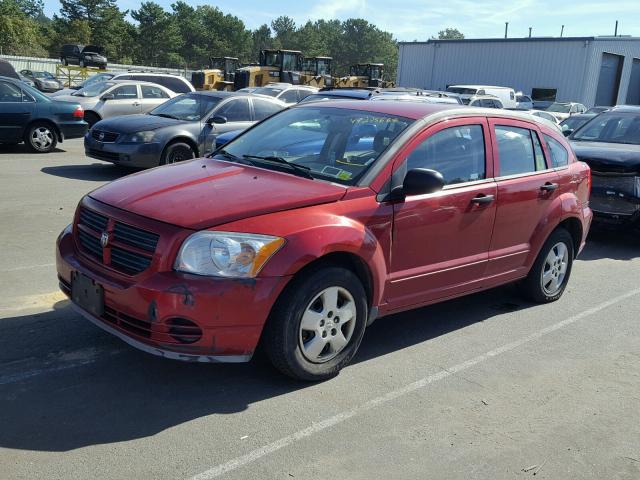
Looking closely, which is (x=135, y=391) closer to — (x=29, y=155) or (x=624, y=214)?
(x=624, y=214)

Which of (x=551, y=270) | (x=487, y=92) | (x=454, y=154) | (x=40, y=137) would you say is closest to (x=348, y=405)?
(x=454, y=154)

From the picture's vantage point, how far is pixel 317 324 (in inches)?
156

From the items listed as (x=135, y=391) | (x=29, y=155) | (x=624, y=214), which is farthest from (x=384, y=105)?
(x=29, y=155)

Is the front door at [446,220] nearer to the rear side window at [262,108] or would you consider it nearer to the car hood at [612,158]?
the car hood at [612,158]

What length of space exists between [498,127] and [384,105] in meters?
0.98

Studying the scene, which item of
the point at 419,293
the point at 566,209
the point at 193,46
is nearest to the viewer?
the point at 419,293

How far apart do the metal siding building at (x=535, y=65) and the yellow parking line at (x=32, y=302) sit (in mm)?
37925

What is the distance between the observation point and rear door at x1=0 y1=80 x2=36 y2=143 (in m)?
12.8

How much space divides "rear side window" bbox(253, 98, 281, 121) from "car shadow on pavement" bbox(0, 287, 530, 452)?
8191mm

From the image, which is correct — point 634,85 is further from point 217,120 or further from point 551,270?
point 551,270

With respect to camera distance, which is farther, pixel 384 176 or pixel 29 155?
pixel 29 155

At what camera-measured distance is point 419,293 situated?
15.2ft

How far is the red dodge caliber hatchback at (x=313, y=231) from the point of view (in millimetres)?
3592

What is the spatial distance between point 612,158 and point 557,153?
324cm
